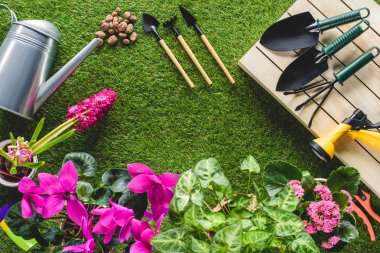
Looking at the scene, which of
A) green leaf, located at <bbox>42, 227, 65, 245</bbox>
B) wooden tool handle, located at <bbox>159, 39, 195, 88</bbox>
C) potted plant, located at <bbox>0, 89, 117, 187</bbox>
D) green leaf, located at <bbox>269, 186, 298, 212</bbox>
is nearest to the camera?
green leaf, located at <bbox>269, 186, 298, 212</bbox>

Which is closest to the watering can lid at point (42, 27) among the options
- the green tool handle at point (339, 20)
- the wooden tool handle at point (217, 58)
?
the wooden tool handle at point (217, 58)

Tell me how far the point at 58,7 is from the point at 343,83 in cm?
104

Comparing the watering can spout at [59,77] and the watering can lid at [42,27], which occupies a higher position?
the watering can lid at [42,27]

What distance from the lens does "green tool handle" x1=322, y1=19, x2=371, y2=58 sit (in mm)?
1466

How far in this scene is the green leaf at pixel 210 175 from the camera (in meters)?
1.04

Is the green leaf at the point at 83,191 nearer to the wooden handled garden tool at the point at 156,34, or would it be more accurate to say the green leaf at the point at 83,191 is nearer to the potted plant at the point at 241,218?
the potted plant at the point at 241,218

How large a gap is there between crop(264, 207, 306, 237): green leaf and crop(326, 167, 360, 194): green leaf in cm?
20

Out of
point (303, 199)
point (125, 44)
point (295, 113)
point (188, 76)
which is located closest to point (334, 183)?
point (303, 199)

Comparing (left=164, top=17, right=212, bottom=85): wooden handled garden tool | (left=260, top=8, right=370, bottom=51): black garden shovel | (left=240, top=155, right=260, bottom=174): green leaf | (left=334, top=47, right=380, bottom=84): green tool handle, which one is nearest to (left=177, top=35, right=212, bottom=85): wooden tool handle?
(left=164, top=17, right=212, bottom=85): wooden handled garden tool

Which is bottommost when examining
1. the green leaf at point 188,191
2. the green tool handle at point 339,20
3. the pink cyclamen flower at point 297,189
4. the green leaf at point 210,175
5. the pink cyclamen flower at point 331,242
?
the green leaf at point 188,191

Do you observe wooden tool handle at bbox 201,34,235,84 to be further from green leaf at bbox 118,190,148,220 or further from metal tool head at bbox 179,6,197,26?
green leaf at bbox 118,190,148,220

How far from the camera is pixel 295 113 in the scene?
5.20 feet

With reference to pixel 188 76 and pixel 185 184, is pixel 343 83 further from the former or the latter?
pixel 185 184

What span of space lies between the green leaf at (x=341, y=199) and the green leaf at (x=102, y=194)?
1.71ft
